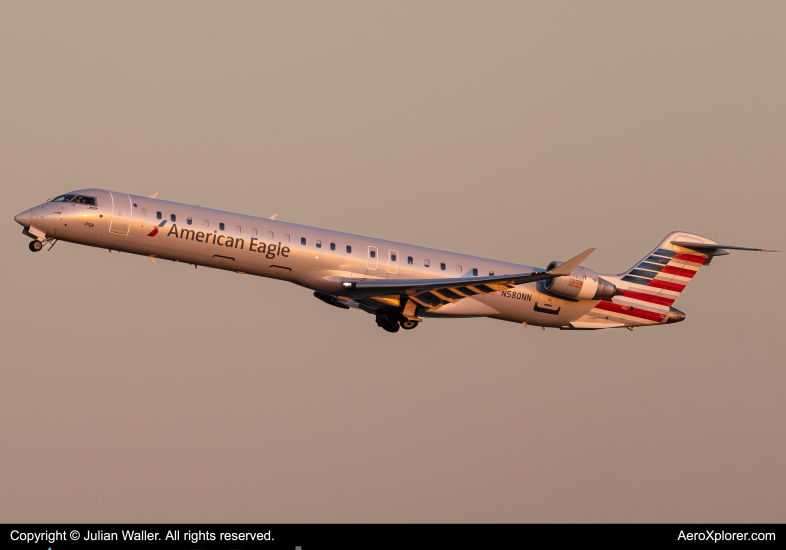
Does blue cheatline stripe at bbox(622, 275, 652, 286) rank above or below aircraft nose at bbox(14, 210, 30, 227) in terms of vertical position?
below

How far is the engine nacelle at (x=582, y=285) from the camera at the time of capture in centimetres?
3919

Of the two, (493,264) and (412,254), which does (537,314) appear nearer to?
(493,264)

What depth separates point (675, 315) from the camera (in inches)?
1639

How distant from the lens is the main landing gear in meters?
38.2

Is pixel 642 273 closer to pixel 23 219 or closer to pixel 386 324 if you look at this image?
pixel 386 324

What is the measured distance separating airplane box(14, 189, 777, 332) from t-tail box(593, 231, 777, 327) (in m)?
0.04

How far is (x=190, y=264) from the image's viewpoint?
3525cm

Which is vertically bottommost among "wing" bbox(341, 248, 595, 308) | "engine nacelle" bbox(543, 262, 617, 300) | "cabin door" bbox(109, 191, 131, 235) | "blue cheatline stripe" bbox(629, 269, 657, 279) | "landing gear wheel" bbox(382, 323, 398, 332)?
"landing gear wheel" bbox(382, 323, 398, 332)

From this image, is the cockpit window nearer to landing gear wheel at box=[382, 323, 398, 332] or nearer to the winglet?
landing gear wheel at box=[382, 323, 398, 332]

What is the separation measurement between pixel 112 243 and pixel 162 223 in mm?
1879

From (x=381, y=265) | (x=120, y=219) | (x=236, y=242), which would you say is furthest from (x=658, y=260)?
(x=120, y=219)

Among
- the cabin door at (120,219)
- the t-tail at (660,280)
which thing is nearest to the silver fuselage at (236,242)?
the cabin door at (120,219)

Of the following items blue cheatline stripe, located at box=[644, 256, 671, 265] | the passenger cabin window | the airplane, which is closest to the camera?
the airplane

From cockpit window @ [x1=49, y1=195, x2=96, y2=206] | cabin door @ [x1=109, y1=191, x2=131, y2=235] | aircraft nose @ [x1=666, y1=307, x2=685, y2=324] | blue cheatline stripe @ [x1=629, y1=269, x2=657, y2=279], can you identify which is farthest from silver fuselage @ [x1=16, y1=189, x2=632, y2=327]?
aircraft nose @ [x1=666, y1=307, x2=685, y2=324]
